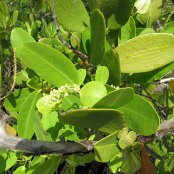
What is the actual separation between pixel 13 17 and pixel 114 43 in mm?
887

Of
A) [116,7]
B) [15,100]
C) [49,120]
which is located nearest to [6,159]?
[15,100]

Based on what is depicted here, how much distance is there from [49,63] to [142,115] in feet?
0.71

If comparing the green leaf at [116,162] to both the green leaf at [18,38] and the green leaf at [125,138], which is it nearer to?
the green leaf at [125,138]

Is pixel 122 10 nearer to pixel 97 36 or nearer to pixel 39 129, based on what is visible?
pixel 97 36

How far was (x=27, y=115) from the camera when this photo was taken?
89 cm

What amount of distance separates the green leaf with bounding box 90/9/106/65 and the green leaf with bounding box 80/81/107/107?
0.10 m

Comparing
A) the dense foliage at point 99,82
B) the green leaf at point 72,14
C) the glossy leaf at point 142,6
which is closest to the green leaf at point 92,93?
the dense foliage at point 99,82

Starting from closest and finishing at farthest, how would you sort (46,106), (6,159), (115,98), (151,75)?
(115,98) < (46,106) < (151,75) < (6,159)

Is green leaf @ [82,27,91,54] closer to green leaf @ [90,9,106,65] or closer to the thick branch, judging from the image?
green leaf @ [90,9,106,65]

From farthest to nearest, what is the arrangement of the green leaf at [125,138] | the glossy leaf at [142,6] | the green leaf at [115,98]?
1. the glossy leaf at [142,6]
2. the green leaf at [125,138]
3. the green leaf at [115,98]

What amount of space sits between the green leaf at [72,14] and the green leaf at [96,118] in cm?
27

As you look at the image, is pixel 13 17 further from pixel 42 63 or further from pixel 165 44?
pixel 165 44

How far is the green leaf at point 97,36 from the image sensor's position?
2.31ft

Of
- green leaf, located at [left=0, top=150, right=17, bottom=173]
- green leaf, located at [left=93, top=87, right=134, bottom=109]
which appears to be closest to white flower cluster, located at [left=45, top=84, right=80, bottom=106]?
green leaf, located at [left=93, top=87, right=134, bottom=109]
